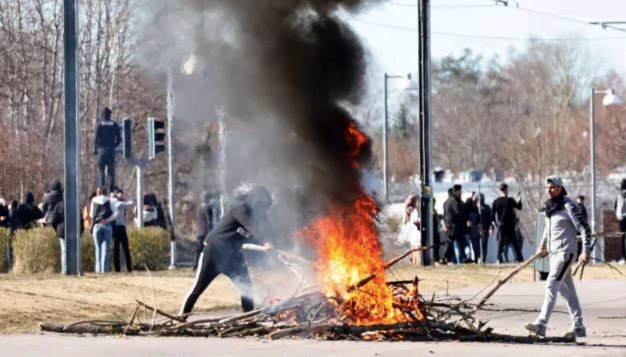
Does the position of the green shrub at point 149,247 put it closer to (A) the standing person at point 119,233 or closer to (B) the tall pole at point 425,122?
(A) the standing person at point 119,233

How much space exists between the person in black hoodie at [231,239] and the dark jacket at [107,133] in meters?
12.5

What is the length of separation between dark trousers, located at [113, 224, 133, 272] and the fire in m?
9.70

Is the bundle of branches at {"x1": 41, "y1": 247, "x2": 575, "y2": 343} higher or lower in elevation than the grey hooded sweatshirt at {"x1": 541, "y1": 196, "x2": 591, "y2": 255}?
lower

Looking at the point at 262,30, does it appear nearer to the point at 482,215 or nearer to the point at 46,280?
the point at 46,280

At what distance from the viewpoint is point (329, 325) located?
12594 millimetres

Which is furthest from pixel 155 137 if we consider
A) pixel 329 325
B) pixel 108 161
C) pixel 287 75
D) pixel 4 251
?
pixel 329 325

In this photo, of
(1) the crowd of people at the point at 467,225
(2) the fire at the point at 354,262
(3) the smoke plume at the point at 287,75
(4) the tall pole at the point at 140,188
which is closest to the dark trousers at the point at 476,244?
(1) the crowd of people at the point at 467,225

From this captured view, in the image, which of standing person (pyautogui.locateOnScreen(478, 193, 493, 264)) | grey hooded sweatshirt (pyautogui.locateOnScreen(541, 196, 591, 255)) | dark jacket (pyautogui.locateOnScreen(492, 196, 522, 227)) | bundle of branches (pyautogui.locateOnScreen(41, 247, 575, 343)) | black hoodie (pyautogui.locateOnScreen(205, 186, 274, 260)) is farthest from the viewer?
standing person (pyautogui.locateOnScreen(478, 193, 493, 264))

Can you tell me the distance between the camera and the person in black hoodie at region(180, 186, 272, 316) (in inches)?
561

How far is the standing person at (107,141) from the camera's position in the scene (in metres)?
26.8

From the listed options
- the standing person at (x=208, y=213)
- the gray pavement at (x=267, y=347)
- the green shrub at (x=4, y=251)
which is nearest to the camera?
the gray pavement at (x=267, y=347)

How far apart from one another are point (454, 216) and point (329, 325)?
14.9 m

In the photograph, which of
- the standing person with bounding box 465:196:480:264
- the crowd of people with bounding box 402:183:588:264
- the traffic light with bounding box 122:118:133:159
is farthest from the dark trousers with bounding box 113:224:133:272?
the standing person with bounding box 465:196:480:264

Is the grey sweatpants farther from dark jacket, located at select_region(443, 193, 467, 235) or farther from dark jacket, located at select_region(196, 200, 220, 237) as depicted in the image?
dark jacket, located at select_region(443, 193, 467, 235)
